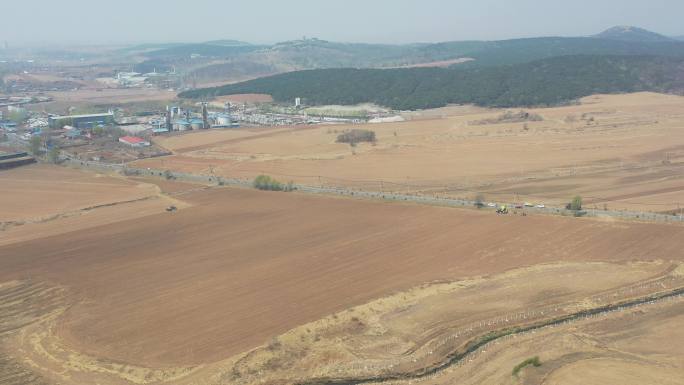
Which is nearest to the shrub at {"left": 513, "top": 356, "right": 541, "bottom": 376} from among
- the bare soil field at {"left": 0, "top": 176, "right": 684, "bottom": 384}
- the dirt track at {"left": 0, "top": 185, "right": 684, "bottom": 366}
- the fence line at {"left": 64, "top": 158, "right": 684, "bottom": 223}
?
the bare soil field at {"left": 0, "top": 176, "right": 684, "bottom": 384}

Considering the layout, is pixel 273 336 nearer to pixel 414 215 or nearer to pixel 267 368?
pixel 267 368

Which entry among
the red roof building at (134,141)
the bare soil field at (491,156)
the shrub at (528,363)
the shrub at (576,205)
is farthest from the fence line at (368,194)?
the shrub at (528,363)

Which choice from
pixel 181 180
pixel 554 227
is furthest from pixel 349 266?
pixel 181 180

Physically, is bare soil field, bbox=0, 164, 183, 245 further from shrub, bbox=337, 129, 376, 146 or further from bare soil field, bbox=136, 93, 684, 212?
shrub, bbox=337, 129, 376, 146

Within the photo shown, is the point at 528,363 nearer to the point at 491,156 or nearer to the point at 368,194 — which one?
the point at 368,194

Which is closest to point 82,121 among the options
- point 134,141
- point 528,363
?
point 134,141

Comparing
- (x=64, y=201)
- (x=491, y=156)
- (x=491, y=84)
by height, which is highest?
(x=491, y=84)
